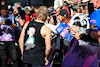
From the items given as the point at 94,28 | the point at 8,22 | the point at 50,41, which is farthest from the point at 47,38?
the point at 8,22

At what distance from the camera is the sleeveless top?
3.01m

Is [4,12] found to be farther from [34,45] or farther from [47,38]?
[47,38]

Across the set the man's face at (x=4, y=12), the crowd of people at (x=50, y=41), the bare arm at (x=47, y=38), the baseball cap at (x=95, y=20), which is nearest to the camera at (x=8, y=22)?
the crowd of people at (x=50, y=41)

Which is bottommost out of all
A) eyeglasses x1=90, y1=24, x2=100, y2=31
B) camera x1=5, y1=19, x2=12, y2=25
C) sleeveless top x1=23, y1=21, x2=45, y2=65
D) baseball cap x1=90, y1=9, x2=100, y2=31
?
sleeveless top x1=23, y1=21, x2=45, y2=65

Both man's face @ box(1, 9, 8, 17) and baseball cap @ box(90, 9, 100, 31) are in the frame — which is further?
man's face @ box(1, 9, 8, 17)

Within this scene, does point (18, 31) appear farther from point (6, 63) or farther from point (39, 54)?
→ point (39, 54)

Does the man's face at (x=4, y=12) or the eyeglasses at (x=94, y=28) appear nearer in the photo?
the eyeglasses at (x=94, y=28)

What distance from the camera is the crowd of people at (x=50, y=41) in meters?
2.37

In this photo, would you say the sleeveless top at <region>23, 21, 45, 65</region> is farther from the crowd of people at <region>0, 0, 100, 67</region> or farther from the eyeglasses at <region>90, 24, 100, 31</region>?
the eyeglasses at <region>90, 24, 100, 31</region>

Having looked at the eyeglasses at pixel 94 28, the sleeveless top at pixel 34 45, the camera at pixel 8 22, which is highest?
the eyeglasses at pixel 94 28

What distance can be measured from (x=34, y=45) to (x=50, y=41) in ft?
1.08

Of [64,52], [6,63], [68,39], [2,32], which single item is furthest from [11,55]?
[68,39]

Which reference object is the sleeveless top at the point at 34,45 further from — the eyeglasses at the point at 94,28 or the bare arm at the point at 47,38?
the eyeglasses at the point at 94,28

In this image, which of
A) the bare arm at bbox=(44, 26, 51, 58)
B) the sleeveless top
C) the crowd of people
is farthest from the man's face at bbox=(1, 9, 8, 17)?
the bare arm at bbox=(44, 26, 51, 58)
